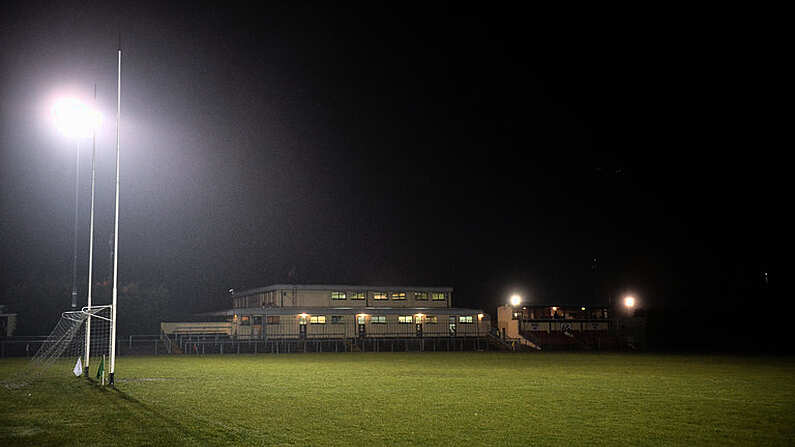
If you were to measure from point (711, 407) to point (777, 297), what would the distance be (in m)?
49.9

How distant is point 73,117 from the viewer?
2078 cm

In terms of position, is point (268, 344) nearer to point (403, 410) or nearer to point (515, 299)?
point (515, 299)

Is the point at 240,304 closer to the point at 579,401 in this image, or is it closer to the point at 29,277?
the point at 29,277

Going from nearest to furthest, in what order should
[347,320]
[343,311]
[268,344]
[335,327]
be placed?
[268,344] → [343,311] → [335,327] → [347,320]

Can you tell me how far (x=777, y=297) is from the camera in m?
56.7

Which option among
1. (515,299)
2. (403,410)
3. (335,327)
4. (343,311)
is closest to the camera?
(403,410)

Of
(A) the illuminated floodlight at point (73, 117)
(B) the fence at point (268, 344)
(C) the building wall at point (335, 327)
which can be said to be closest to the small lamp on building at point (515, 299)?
(C) the building wall at point (335, 327)

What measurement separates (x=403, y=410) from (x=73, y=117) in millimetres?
14507

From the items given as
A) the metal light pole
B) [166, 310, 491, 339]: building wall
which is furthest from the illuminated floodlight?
[166, 310, 491, 339]: building wall

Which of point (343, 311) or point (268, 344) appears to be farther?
point (343, 311)

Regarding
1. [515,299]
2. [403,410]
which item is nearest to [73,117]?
[403,410]

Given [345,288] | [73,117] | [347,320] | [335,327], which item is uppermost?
[73,117]

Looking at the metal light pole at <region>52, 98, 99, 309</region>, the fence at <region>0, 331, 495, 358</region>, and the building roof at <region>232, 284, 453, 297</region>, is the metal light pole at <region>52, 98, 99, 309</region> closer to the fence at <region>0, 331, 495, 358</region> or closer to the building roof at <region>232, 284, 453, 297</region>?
Result: the fence at <region>0, 331, 495, 358</region>

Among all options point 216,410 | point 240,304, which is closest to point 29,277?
point 240,304
